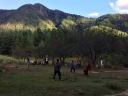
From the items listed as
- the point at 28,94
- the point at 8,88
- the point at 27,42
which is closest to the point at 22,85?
the point at 8,88

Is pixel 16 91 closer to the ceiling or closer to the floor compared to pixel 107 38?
closer to the floor

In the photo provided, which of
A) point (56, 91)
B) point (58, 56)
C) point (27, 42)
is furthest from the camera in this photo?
point (27, 42)

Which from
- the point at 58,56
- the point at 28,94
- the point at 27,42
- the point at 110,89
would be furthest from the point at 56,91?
the point at 27,42

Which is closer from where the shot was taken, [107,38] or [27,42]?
[107,38]

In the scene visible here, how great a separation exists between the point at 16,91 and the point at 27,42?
101810 millimetres

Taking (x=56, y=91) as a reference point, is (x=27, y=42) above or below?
above

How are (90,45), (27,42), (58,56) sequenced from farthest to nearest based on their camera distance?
(27,42), (58,56), (90,45)

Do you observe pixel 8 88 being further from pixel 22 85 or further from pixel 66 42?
pixel 66 42

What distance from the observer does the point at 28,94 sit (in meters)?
24.1

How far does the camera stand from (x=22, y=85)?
28266 mm

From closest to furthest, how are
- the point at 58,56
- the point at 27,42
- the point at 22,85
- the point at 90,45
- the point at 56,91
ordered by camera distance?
the point at 56,91
the point at 22,85
the point at 90,45
the point at 58,56
the point at 27,42

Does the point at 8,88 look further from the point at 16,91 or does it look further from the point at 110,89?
the point at 110,89

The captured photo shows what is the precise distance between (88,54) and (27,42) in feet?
189

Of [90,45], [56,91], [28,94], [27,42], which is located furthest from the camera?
[27,42]
